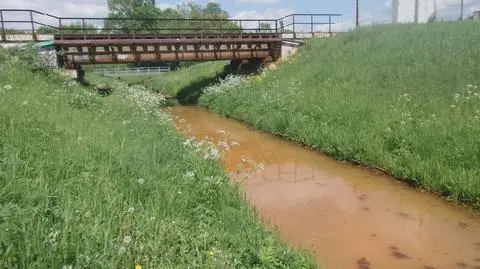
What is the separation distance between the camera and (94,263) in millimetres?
3404

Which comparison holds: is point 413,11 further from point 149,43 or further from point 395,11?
point 149,43

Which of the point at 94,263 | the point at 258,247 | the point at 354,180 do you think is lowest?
the point at 354,180

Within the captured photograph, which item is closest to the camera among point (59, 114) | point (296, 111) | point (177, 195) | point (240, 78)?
point (177, 195)

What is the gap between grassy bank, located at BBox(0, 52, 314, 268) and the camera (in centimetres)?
350

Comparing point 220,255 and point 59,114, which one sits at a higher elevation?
point 59,114

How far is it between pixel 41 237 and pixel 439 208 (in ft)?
20.4

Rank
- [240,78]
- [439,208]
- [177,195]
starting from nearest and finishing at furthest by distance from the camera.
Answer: [177,195], [439,208], [240,78]

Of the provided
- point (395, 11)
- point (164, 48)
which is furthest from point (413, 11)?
point (164, 48)

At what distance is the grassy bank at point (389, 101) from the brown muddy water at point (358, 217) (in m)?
0.53

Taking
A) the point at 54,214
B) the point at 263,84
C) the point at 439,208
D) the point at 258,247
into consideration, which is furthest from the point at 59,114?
the point at 263,84

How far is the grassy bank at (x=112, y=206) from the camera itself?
138 inches

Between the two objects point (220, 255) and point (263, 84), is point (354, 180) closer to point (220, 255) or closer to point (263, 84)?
point (220, 255)

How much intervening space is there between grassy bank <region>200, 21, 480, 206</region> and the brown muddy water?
0.53 meters

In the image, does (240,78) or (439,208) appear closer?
(439,208)
